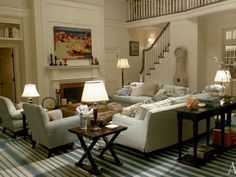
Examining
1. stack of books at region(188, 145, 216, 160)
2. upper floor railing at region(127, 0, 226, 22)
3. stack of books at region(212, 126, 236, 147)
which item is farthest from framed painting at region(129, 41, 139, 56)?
stack of books at region(188, 145, 216, 160)

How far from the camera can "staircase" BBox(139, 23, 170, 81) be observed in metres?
8.76

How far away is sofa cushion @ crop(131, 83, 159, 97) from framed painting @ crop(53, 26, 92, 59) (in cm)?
199

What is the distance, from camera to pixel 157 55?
9.07 m

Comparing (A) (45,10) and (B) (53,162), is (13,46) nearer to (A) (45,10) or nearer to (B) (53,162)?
(A) (45,10)

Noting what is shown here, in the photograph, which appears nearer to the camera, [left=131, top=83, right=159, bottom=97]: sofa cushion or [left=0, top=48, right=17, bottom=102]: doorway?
[left=131, top=83, right=159, bottom=97]: sofa cushion

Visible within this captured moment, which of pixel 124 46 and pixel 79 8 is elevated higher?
pixel 79 8

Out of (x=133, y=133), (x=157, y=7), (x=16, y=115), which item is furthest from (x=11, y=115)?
(x=157, y=7)

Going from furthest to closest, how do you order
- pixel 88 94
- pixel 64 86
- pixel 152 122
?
1. pixel 64 86
2. pixel 152 122
3. pixel 88 94

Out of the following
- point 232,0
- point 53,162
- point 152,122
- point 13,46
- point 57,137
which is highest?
Answer: point 232,0

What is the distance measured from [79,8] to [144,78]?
3420mm

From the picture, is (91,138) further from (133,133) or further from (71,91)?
(71,91)

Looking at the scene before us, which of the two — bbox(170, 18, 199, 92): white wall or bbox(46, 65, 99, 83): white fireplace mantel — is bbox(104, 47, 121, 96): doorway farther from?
bbox(170, 18, 199, 92): white wall

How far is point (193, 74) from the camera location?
797 cm

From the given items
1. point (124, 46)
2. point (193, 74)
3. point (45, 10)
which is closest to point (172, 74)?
point (193, 74)
